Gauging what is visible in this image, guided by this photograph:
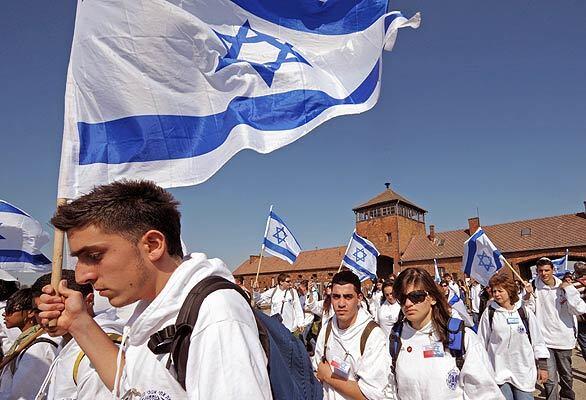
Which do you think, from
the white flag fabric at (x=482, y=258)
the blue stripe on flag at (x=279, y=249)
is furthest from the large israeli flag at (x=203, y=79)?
the blue stripe on flag at (x=279, y=249)

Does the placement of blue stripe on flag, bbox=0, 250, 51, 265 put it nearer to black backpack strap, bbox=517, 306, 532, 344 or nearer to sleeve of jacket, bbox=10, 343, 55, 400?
sleeve of jacket, bbox=10, 343, 55, 400

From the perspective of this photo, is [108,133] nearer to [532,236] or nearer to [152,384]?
[152,384]

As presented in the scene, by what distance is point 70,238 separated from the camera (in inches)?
68.0

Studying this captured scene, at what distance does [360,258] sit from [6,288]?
8.06 m

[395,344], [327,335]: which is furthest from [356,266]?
[395,344]

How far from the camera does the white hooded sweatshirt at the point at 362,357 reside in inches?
153

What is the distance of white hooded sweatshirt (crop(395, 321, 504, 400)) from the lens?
3562 mm

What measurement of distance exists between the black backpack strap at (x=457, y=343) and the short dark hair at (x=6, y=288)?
22.9ft

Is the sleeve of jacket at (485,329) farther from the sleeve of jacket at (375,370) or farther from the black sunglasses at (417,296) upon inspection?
the black sunglasses at (417,296)

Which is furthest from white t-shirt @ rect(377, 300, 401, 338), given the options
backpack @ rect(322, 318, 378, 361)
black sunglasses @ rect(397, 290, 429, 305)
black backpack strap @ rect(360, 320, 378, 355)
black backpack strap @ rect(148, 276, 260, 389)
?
black backpack strap @ rect(148, 276, 260, 389)

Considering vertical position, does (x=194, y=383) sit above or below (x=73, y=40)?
below

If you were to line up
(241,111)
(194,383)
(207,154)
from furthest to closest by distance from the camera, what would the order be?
(241,111) < (207,154) < (194,383)

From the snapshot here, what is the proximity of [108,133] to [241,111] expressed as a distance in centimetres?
108

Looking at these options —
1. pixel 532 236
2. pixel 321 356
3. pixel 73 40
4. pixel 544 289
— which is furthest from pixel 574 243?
pixel 73 40
